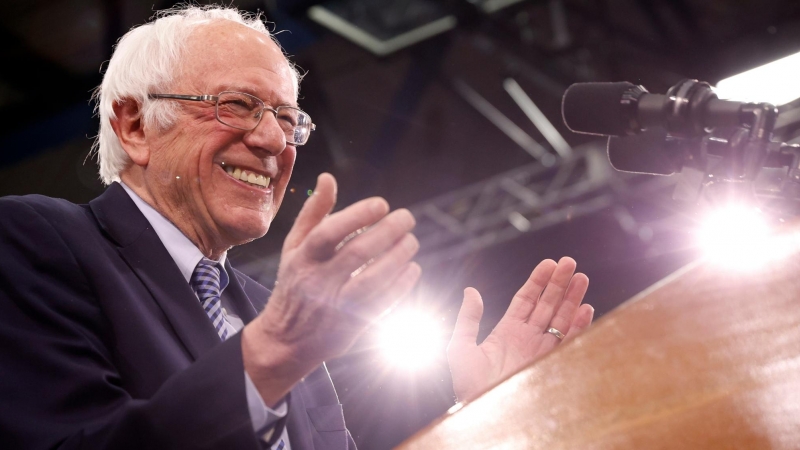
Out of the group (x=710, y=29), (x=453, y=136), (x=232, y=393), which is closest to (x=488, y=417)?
(x=232, y=393)

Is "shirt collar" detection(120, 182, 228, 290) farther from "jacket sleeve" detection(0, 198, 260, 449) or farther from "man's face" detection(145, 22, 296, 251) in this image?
"jacket sleeve" detection(0, 198, 260, 449)

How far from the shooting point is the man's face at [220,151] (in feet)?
4.73

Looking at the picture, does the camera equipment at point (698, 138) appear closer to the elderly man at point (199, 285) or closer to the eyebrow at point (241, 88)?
the elderly man at point (199, 285)

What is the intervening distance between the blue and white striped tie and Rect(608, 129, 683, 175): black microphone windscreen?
85 cm

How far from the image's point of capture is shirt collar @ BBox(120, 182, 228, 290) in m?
1.37

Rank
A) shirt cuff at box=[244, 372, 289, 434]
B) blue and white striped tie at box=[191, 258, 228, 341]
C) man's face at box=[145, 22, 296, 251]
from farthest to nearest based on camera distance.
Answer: man's face at box=[145, 22, 296, 251]
blue and white striped tie at box=[191, 258, 228, 341]
shirt cuff at box=[244, 372, 289, 434]

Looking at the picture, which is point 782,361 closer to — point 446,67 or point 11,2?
point 11,2

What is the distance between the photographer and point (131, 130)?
5.18 ft

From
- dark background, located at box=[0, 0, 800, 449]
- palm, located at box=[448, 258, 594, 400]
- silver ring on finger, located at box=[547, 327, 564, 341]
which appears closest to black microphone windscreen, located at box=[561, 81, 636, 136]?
palm, located at box=[448, 258, 594, 400]

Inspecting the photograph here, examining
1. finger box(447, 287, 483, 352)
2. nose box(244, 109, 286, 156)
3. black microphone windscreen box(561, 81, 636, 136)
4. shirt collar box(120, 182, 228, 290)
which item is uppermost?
black microphone windscreen box(561, 81, 636, 136)

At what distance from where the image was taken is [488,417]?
1.37 ft

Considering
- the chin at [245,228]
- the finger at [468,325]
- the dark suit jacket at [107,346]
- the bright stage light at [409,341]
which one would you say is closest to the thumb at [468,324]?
the finger at [468,325]

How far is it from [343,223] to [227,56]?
1.04 m

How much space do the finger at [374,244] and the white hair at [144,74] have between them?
39.3 inches
